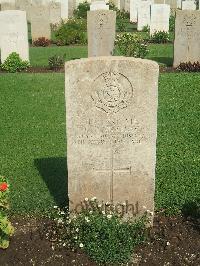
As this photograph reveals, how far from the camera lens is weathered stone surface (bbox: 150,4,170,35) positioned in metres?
20.9

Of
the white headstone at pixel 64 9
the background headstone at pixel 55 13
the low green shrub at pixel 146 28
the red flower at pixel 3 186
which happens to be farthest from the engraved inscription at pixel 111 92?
the white headstone at pixel 64 9

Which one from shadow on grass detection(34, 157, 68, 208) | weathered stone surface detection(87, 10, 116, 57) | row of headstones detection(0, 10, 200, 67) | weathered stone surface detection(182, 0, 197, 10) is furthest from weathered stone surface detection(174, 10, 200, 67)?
weathered stone surface detection(182, 0, 197, 10)

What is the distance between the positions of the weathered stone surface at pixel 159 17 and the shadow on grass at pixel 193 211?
16.0m

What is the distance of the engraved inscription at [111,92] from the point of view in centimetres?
497

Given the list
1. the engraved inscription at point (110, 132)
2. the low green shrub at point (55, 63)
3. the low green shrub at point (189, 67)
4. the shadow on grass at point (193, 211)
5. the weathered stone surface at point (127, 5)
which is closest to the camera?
the engraved inscription at point (110, 132)

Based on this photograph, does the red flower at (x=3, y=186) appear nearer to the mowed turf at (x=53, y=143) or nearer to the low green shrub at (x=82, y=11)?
the mowed turf at (x=53, y=143)

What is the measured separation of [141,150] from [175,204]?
4.09 feet

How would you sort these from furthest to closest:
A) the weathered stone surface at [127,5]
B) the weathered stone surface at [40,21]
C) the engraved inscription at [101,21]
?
the weathered stone surface at [127,5] → the weathered stone surface at [40,21] → the engraved inscription at [101,21]

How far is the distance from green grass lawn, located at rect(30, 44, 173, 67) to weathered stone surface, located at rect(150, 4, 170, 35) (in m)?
1.62

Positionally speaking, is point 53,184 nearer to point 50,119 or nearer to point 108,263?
point 108,263

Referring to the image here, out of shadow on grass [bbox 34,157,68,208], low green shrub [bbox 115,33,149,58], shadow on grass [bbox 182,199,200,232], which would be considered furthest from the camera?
low green shrub [bbox 115,33,149,58]

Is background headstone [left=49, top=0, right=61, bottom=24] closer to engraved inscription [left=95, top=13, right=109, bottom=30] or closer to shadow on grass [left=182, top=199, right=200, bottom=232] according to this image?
engraved inscription [left=95, top=13, right=109, bottom=30]

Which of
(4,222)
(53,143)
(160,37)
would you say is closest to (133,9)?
(160,37)

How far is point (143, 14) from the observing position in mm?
24469
